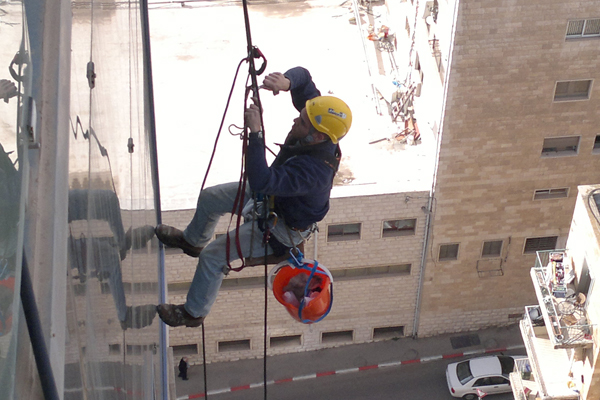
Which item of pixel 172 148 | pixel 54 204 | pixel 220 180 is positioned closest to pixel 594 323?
pixel 220 180

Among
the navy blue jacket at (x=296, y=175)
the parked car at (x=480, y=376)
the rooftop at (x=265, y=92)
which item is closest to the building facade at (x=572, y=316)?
the parked car at (x=480, y=376)

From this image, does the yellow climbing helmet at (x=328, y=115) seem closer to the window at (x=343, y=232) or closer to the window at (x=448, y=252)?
the window at (x=343, y=232)

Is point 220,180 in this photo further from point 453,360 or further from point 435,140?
point 453,360

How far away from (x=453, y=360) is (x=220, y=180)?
9922mm

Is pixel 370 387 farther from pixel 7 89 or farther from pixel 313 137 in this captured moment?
pixel 7 89

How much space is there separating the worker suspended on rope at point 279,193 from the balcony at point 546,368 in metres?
11.8

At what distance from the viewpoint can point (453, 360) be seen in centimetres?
2341

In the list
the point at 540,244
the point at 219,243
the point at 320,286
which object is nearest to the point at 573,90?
the point at 540,244

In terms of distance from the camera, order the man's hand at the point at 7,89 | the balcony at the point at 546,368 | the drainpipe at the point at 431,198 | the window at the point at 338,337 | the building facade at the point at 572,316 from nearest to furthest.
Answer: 1. the man's hand at the point at 7,89
2. the building facade at the point at 572,316
3. the drainpipe at the point at 431,198
4. the balcony at the point at 546,368
5. the window at the point at 338,337

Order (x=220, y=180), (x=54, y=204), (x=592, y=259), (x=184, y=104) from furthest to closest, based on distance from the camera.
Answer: (x=184, y=104) → (x=220, y=180) → (x=592, y=259) → (x=54, y=204)

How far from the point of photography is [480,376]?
21625 millimetres

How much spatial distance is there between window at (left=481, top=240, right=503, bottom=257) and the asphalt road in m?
4.11

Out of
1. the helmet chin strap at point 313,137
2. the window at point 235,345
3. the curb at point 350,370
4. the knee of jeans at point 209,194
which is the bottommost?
the knee of jeans at point 209,194

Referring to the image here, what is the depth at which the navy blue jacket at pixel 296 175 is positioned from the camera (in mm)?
6355
